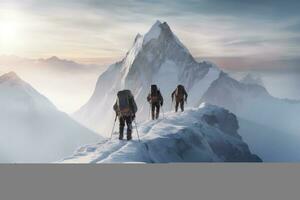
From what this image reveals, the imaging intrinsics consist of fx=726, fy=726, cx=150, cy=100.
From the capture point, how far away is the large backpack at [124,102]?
54.9 feet

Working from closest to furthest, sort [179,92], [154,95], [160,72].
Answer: [154,95], [179,92], [160,72]

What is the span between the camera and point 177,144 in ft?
62.8

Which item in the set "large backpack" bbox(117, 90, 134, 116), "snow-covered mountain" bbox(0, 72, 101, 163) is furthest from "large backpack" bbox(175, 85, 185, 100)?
"snow-covered mountain" bbox(0, 72, 101, 163)

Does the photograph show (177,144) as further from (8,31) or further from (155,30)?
(155,30)

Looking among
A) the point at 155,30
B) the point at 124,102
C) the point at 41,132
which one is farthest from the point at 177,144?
the point at 41,132

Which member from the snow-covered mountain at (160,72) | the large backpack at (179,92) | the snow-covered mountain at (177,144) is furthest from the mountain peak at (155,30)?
the snow-covered mountain at (177,144)

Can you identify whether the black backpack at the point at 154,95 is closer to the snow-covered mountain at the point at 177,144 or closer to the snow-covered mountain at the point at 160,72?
the snow-covered mountain at the point at 177,144

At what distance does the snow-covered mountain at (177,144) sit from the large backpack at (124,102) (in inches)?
28.3

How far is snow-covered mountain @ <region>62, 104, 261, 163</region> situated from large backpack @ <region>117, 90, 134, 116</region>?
72 centimetres

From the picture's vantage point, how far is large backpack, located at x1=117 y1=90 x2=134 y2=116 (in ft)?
54.9

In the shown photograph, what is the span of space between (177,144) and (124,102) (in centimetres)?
296

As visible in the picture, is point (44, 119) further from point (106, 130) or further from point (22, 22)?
point (22, 22)

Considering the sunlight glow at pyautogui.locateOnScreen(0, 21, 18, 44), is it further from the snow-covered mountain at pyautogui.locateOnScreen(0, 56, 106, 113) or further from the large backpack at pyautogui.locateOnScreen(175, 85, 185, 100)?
the large backpack at pyautogui.locateOnScreen(175, 85, 185, 100)

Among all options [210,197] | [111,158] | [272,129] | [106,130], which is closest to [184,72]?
[106,130]
